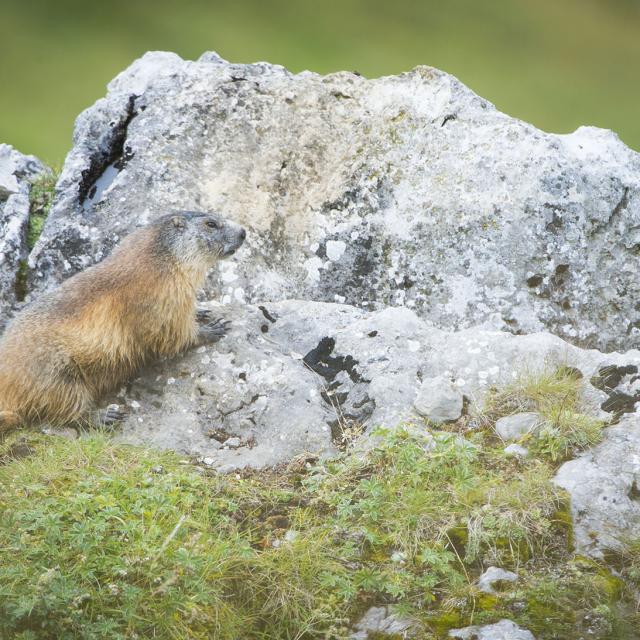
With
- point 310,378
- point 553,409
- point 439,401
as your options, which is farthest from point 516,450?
point 310,378

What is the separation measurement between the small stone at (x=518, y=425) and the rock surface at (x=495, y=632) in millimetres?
1635

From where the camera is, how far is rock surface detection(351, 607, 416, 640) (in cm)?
380

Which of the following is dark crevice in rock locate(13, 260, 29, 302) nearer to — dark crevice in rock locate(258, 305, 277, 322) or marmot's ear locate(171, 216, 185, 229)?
marmot's ear locate(171, 216, 185, 229)

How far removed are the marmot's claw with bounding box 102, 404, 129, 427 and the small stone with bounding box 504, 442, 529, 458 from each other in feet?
9.27

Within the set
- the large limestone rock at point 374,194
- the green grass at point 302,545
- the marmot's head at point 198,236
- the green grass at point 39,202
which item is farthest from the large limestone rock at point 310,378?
the green grass at point 39,202

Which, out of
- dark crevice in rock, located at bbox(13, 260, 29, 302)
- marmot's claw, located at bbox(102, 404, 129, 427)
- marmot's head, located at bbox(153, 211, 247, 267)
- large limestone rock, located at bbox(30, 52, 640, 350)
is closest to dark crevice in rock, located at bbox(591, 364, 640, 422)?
large limestone rock, located at bbox(30, 52, 640, 350)

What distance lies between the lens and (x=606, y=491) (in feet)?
15.1

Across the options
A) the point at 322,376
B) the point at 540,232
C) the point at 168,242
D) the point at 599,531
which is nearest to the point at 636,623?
the point at 599,531

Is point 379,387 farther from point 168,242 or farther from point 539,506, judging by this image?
point 168,242

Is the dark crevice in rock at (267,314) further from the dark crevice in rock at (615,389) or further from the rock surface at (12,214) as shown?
the dark crevice in rock at (615,389)

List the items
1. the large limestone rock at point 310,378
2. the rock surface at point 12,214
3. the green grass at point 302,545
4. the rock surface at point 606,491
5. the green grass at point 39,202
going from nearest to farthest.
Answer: the green grass at point 302,545 < the rock surface at point 606,491 < the large limestone rock at point 310,378 < the rock surface at point 12,214 < the green grass at point 39,202

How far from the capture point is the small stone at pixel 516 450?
5.00 m

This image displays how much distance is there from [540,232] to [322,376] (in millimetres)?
2288

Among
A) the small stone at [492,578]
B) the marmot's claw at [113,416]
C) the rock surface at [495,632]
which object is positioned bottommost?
the marmot's claw at [113,416]
